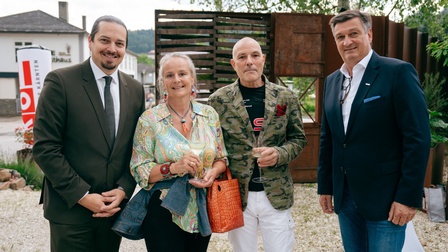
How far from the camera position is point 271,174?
3008 mm

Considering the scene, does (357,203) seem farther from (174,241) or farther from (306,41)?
(306,41)

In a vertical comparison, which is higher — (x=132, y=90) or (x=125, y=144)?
(x=132, y=90)

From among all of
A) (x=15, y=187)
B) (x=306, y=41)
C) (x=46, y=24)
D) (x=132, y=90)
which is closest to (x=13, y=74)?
(x=46, y=24)

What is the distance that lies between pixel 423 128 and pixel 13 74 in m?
40.7

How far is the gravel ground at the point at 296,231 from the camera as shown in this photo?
16.8ft

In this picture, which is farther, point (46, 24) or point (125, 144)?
point (46, 24)

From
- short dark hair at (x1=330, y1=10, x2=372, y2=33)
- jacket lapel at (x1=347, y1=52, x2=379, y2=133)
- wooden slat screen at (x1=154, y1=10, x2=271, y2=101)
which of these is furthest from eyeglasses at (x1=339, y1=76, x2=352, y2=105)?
wooden slat screen at (x1=154, y1=10, x2=271, y2=101)

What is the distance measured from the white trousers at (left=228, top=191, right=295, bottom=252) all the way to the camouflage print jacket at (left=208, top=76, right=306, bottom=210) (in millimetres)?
59

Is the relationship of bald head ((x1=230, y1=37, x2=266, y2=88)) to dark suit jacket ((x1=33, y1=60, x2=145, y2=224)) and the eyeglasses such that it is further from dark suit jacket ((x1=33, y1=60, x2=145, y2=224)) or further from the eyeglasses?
dark suit jacket ((x1=33, y1=60, x2=145, y2=224))

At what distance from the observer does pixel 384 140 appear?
2.54 m

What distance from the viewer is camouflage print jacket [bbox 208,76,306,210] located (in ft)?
9.78

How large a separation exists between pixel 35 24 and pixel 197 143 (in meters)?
42.0

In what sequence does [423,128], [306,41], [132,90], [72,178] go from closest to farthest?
1. [423,128]
2. [72,178]
3. [132,90]
4. [306,41]

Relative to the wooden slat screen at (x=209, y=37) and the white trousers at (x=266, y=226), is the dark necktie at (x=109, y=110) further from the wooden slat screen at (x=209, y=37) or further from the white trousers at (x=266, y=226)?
the wooden slat screen at (x=209, y=37)
